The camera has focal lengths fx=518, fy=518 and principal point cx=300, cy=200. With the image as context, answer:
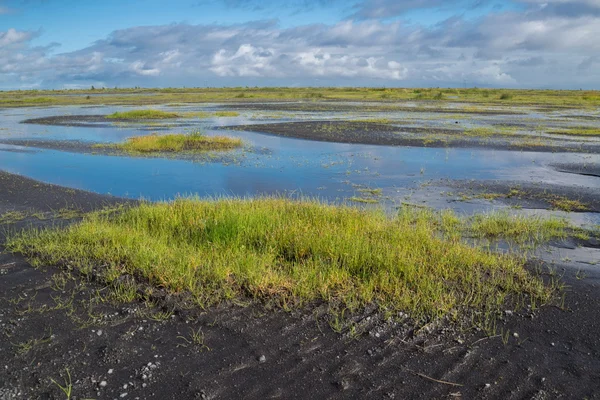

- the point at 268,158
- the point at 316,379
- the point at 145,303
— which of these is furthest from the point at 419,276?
the point at 268,158

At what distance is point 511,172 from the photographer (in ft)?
62.0

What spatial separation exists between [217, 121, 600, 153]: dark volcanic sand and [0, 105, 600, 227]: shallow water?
5.41 feet

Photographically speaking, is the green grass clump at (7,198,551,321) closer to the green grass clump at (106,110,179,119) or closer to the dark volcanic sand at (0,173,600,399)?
the dark volcanic sand at (0,173,600,399)

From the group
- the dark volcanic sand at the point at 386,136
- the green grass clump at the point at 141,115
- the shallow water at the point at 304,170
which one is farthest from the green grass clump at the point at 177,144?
the green grass clump at the point at 141,115

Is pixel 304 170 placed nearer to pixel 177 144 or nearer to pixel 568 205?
pixel 177 144

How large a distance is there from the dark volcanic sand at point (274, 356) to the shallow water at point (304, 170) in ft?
25.2

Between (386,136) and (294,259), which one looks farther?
(386,136)

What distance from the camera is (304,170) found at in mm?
19344

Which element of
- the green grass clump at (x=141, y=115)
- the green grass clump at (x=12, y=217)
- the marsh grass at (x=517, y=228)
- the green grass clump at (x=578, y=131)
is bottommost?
the marsh grass at (x=517, y=228)

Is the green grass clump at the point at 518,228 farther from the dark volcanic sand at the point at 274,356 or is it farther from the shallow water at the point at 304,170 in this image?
the dark volcanic sand at the point at 274,356

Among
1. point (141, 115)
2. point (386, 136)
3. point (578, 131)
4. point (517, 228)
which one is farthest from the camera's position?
point (141, 115)

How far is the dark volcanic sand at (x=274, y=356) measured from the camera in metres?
5.05

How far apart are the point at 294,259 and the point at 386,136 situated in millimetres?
22451

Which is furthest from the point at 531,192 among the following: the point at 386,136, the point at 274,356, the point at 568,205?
the point at 386,136
